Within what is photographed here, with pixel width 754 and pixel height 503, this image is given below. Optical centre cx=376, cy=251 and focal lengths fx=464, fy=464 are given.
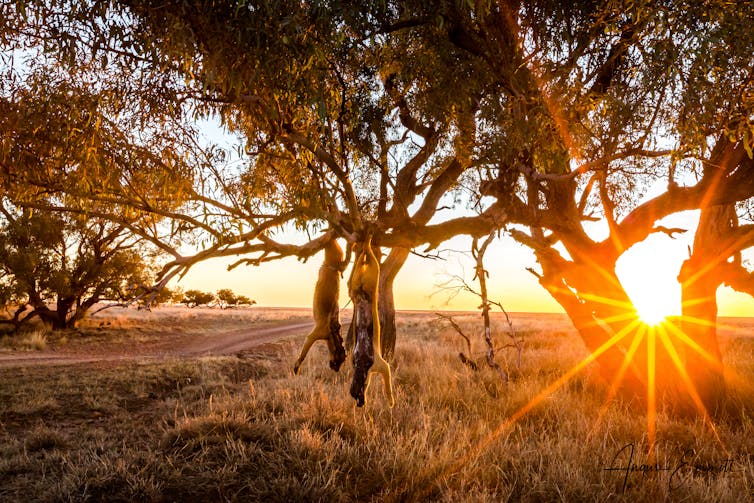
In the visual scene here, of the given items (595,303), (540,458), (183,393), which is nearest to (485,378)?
(595,303)

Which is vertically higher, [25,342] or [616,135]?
[616,135]

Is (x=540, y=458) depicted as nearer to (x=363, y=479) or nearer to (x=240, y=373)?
(x=363, y=479)

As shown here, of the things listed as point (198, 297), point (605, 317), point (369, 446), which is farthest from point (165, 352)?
point (198, 297)

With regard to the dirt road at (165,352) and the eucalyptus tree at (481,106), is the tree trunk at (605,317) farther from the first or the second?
the dirt road at (165,352)

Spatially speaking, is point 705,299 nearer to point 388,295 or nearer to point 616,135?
point 616,135

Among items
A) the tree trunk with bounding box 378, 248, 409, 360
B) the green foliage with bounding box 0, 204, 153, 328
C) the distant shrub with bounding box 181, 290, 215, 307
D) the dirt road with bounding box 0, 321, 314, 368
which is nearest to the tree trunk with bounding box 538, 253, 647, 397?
the tree trunk with bounding box 378, 248, 409, 360

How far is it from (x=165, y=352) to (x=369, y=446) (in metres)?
13.0

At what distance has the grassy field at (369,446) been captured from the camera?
415cm

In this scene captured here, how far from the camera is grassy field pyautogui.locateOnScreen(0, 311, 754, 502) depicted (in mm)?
4148

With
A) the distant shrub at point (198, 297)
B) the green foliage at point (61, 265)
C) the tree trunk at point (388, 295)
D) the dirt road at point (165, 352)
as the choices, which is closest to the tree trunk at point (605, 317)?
the tree trunk at point (388, 295)

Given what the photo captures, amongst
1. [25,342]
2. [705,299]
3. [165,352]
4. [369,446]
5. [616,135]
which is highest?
[616,135]

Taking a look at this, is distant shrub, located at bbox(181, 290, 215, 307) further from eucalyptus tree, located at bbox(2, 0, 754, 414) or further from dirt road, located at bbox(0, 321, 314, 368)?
eucalyptus tree, located at bbox(2, 0, 754, 414)

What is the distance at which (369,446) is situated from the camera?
4922 mm

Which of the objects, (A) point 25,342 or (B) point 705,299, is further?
(A) point 25,342
